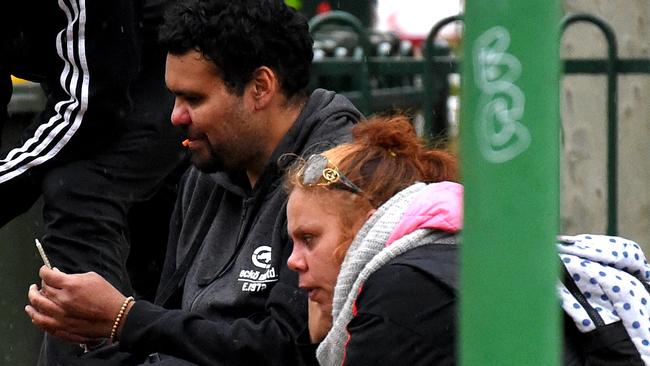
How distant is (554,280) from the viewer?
1.27 m

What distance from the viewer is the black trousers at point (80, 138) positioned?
353 centimetres

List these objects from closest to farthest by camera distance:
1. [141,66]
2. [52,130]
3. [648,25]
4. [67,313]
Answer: [67,313] < [52,130] < [141,66] < [648,25]

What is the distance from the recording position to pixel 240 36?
346 centimetres

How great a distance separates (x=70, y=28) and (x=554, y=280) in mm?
2431

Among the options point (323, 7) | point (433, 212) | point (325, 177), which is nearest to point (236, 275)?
point (325, 177)

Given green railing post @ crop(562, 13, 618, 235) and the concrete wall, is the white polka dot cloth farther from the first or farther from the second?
the concrete wall

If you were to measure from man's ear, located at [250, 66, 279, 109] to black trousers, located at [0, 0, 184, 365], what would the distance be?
0.33 m

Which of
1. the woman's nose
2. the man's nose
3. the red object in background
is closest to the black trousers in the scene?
the man's nose

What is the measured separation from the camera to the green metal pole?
1235mm

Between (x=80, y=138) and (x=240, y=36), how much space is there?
52 cm

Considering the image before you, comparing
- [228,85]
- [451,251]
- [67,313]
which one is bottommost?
[67,313]

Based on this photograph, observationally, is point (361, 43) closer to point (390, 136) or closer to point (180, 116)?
point (180, 116)

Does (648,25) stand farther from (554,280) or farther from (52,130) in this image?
(554,280)

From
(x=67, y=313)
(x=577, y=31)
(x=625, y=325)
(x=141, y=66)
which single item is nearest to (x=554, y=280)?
(x=625, y=325)
